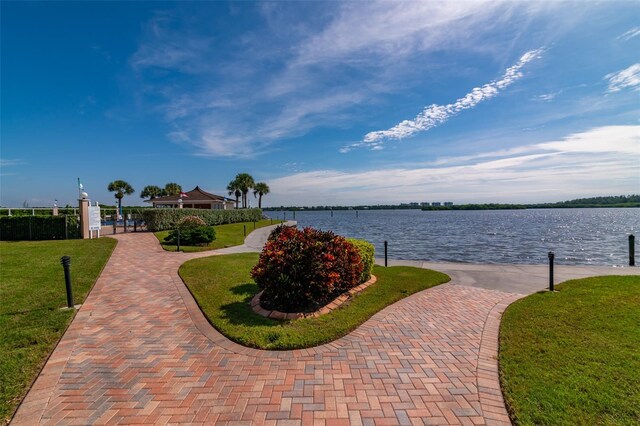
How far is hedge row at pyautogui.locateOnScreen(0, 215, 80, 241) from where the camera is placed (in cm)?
1750

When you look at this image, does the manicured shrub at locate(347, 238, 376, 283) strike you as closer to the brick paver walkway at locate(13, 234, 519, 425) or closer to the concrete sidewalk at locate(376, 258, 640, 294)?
the brick paver walkway at locate(13, 234, 519, 425)

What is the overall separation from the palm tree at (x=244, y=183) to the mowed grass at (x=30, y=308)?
5387cm

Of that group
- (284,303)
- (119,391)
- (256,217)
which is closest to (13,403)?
(119,391)

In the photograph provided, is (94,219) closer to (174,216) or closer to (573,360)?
(174,216)

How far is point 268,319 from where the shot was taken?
5.81 m

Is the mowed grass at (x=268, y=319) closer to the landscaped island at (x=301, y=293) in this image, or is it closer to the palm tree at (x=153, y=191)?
the landscaped island at (x=301, y=293)

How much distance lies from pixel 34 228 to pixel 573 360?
80.1 ft

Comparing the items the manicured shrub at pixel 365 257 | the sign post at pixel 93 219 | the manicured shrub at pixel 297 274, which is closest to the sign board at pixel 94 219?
the sign post at pixel 93 219

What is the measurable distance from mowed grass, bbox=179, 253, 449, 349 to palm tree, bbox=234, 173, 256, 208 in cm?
5679

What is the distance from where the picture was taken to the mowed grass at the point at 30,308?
3.85 metres

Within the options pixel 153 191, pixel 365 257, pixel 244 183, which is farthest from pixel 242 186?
pixel 365 257

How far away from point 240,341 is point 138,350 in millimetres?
1496

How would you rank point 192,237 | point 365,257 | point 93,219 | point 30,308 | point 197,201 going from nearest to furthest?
point 30,308 → point 365,257 → point 192,237 → point 93,219 → point 197,201

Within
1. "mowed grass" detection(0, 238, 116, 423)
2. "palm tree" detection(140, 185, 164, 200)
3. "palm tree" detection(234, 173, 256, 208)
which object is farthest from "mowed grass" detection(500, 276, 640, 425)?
"palm tree" detection(140, 185, 164, 200)
